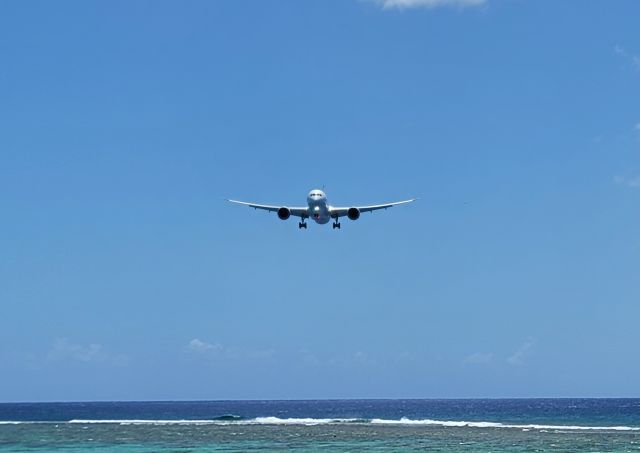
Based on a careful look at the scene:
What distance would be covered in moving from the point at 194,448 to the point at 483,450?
21.2m

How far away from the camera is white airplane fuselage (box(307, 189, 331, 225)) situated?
68812 millimetres

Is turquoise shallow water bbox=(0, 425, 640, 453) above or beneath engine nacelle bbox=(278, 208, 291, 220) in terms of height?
beneath

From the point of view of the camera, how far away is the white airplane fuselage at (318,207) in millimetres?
68812

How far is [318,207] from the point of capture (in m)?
68.8

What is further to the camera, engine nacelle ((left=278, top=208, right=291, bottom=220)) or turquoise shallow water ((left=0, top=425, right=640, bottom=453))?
engine nacelle ((left=278, top=208, right=291, bottom=220))

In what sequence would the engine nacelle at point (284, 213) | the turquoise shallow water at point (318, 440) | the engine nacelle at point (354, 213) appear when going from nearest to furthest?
the turquoise shallow water at point (318, 440)
the engine nacelle at point (284, 213)
the engine nacelle at point (354, 213)

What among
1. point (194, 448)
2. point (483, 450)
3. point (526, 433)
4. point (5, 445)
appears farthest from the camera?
point (526, 433)

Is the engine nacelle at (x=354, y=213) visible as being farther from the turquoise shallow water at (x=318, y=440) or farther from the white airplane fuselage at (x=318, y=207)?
the turquoise shallow water at (x=318, y=440)

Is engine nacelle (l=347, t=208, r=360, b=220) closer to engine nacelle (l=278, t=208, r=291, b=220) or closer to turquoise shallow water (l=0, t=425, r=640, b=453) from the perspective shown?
engine nacelle (l=278, t=208, r=291, b=220)

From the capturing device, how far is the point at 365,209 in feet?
238

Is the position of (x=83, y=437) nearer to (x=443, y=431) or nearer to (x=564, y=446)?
(x=443, y=431)

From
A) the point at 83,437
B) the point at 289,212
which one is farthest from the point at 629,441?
the point at 83,437

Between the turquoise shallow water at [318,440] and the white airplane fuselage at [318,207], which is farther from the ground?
Result: the white airplane fuselage at [318,207]

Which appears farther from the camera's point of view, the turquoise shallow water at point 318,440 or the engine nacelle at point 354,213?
the engine nacelle at point 354,213
